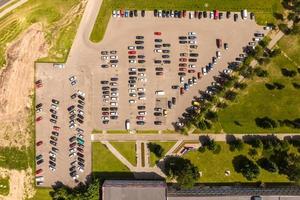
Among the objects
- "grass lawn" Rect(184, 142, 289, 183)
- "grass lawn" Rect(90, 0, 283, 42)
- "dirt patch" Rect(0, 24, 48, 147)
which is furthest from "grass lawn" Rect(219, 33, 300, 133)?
"dirt patch" Rect(0, 24, 48, 147)

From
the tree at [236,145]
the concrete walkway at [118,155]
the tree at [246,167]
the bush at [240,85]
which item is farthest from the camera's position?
the concrete walkway at [118,155]

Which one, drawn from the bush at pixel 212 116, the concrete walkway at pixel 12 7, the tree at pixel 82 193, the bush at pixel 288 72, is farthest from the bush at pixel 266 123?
the concrete walkway at pixel 12 7

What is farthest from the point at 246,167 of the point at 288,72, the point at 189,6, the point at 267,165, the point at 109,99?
the point at 189,6

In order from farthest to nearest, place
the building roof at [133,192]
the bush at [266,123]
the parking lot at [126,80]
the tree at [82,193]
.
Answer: the parking lot at [126,80] < the bush at [266,123] < the tree at [82,193] < the building roof at [133,192]

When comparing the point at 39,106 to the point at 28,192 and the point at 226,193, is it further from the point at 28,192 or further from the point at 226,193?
the point at 226,193

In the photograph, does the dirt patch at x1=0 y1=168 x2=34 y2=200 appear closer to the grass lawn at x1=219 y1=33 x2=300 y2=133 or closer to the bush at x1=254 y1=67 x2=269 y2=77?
the grass lawn at x1=219 y1=33 x2=300 y2=133

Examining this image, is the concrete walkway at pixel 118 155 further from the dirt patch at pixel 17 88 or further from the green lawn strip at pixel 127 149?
the dirt patch at pixel 17 88

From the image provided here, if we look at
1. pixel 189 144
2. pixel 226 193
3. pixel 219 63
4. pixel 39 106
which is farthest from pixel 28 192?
pixel 219 63
